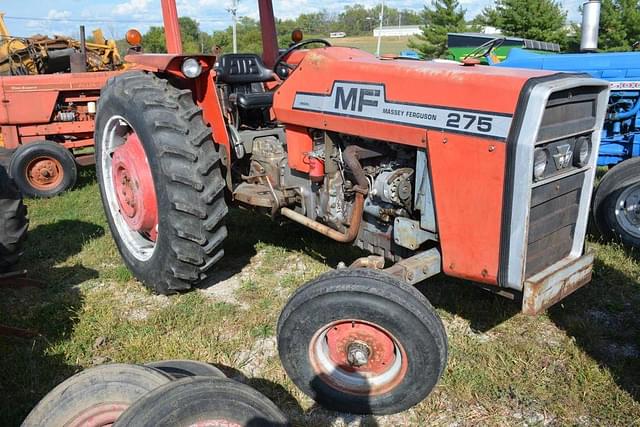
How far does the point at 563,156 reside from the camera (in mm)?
2566

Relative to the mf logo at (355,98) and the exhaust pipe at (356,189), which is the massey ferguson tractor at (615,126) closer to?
the exhaust pipe at (356,189)

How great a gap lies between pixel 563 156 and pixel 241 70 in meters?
2.53

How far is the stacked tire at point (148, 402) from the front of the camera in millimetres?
1877

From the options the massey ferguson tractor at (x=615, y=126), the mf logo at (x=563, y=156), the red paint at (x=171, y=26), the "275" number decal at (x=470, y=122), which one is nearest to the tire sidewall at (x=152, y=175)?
the red paint at (x=171, y=26)

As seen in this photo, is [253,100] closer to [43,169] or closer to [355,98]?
[355,98]

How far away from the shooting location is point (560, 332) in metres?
3.22

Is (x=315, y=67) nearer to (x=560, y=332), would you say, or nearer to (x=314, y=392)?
(x=314, y=392)

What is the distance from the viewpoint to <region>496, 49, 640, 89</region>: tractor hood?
5.40 meters

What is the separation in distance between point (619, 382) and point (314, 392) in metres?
1.52

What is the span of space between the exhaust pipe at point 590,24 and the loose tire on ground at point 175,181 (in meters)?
4.54

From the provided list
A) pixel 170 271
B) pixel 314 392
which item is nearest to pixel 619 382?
pixel 314 392

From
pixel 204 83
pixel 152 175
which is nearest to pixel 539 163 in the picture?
pixel 152 175

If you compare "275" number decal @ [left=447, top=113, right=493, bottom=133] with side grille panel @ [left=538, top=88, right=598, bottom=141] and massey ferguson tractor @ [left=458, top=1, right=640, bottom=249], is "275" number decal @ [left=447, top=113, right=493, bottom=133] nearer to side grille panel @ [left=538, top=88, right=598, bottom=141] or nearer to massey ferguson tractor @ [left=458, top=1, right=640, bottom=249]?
side grille panel @ [left=538, top=88, right=598, bottom=141]

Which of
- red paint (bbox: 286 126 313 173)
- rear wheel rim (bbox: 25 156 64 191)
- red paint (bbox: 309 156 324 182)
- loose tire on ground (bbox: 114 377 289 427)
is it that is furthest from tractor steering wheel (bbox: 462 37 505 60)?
loose tire on ground (bbox: 114 377 289 427)
